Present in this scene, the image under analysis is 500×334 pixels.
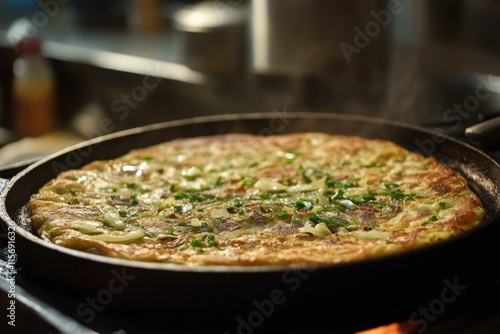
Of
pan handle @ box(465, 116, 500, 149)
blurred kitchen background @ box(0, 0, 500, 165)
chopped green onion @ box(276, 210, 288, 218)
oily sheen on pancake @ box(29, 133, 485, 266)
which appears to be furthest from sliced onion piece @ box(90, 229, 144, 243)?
blurred kitchen background @ box(0, 0, 500, 165)

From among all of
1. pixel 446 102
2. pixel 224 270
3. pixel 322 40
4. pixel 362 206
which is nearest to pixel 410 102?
pixel 446 102

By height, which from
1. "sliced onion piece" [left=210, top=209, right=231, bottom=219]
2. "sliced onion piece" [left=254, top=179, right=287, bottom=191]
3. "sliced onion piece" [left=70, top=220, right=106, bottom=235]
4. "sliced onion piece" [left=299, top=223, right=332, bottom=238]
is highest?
"sliced onion piece" [left=299, top=223, right=332, bottom=238]

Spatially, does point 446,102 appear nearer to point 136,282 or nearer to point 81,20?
point 136,282

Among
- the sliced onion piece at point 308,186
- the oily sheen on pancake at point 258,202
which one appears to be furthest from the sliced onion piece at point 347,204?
the sliced onion piece at point 308,186

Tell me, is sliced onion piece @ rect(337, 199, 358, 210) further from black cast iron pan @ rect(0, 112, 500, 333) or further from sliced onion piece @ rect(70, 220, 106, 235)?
sliced onion piece @ rect(70, 220, 106, 235)

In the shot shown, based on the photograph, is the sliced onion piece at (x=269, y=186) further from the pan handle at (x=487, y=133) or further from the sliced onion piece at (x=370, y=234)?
the pan handle at (x=487, y=133)

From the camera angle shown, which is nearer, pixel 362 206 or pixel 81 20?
pixel 362 206

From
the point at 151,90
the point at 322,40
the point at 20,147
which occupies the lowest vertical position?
the point at 20,147
